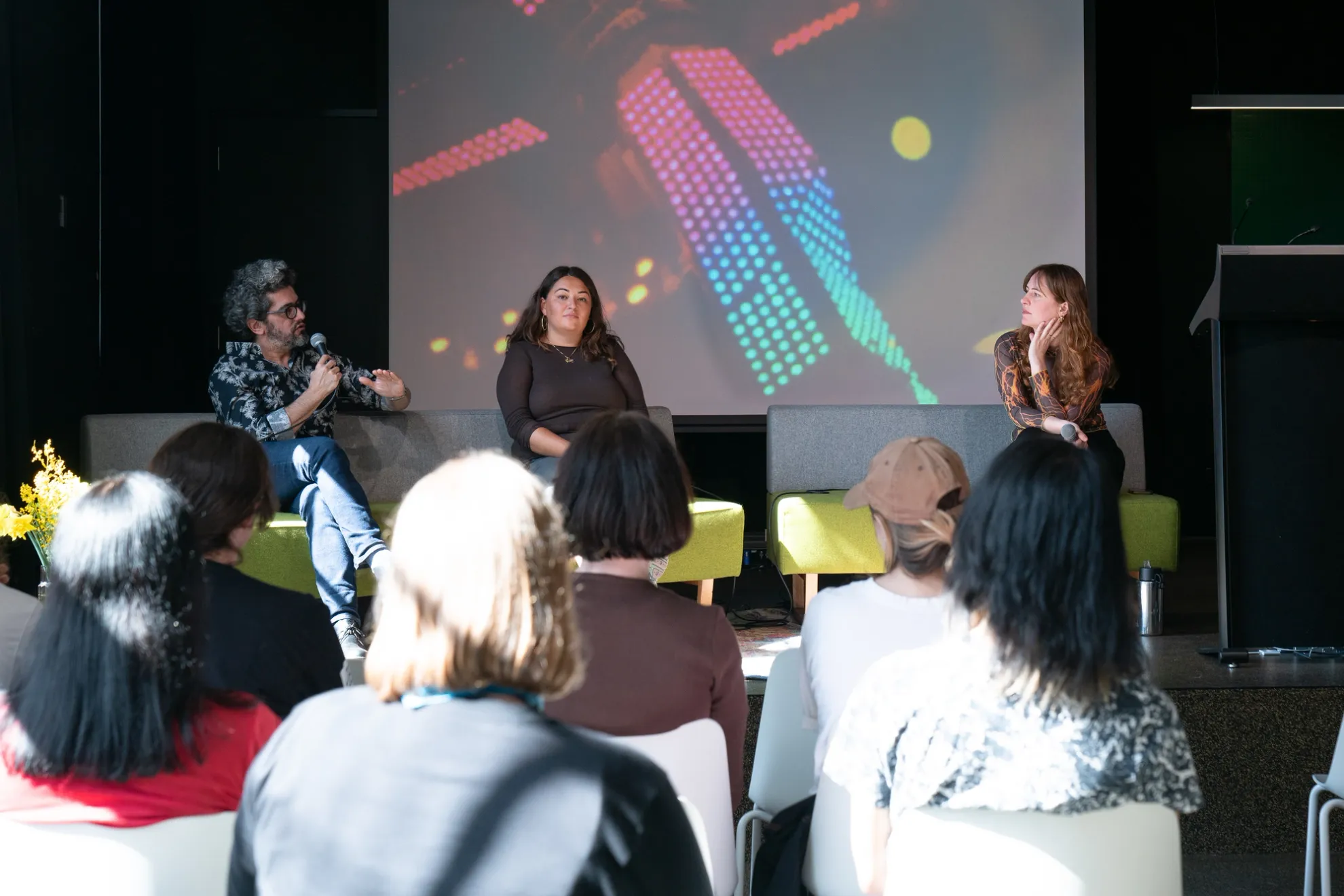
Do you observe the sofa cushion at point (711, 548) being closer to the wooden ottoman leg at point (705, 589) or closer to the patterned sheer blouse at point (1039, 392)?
Answer: the wooden ottoman leg at point (705, 589)

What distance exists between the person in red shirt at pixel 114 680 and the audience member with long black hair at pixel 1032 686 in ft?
2.24

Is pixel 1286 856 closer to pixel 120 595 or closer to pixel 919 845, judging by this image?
pixel 919 845

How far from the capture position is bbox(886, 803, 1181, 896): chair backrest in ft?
4.28

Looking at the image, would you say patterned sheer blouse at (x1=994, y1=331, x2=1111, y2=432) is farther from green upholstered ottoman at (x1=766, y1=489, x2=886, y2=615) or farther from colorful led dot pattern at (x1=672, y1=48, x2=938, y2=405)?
colorful led dot pattern at (x1=672, y1=48, x2=938, y2=405)

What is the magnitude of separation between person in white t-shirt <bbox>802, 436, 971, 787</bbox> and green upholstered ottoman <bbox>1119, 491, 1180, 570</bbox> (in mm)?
2745

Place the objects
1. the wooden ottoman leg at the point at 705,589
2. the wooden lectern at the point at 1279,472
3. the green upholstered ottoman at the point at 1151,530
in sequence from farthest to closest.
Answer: the green upholstered ottoman at the point at 1151,530 < the wooden ottoman leg at the point at 705,589 < the wooden lectern at the point at 1279,472

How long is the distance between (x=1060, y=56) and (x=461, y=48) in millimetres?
2817

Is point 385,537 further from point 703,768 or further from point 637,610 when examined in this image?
point 703,768

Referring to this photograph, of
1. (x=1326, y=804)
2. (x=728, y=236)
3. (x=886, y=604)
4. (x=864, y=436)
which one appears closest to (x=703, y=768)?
(x=886, y=604)

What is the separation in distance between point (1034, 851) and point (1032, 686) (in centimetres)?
17

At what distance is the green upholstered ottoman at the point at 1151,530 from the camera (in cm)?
445

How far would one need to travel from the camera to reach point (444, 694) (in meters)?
0.93

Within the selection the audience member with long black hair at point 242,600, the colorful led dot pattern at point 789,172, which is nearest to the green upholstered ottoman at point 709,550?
the colorful led dot pattern at point 789,172

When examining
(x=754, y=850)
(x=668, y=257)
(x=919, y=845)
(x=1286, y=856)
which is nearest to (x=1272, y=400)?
(x=1286, y=856)
